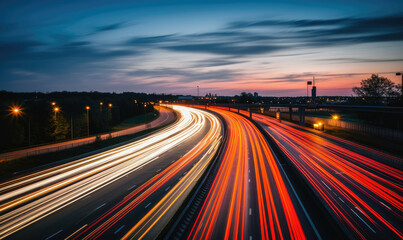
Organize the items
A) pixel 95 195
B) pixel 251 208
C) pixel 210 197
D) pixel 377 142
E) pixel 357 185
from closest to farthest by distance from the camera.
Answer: pixel 251 208
pixel 210 197
pixel 95 195
pixel 357 185
pixel 377 142

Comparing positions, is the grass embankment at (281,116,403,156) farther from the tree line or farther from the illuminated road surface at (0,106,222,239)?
the tree line

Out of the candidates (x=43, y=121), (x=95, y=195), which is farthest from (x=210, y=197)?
(x=43, y=121)

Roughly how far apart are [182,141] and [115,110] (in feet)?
236

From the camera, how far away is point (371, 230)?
13508mm

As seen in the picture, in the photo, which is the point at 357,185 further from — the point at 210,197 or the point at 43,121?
the point at 43,121

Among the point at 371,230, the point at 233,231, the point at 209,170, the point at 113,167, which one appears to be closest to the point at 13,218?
the point at 113,167

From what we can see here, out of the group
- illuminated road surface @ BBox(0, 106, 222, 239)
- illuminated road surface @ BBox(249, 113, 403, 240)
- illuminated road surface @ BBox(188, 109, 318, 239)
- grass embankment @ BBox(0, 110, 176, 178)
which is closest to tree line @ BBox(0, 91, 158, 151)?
grass embankment @ BBox(0, 110, 176, 178)

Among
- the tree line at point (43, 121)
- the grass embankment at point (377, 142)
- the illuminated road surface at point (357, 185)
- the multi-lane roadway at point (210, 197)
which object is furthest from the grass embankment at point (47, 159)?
the grass embankment at point (377, 142)

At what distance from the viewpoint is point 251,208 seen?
630 inches

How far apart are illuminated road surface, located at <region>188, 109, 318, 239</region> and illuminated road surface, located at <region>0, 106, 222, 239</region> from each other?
280 centimetres

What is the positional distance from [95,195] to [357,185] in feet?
77.6

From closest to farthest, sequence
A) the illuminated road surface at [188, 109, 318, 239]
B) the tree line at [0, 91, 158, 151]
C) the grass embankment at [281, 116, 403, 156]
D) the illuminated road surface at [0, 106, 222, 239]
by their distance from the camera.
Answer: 1. the illuminated road surface at [188, 109, 318, 239]
2. the illuminated road surface at [0, 106, 222, 239]
3. the grass embankment at [281, 116, 403, 156]
4. the tree line at [0, 91, 158, 151]

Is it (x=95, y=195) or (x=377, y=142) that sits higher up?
(x=377, y=142)

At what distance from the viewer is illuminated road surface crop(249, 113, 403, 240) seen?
1415 centimetres
